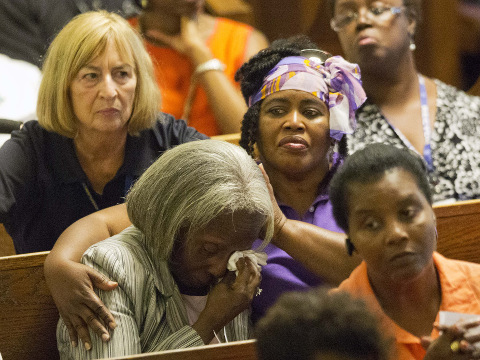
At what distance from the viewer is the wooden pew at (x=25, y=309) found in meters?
1.74

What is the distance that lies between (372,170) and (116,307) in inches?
23.6

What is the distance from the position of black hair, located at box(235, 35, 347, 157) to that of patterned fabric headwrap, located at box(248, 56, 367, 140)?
0.08 ft

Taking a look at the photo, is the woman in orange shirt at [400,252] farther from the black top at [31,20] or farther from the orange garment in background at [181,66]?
the black top at [31,20]

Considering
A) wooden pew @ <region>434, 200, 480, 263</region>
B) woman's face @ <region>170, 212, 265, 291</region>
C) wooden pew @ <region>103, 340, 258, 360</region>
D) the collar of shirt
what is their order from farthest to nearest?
the collar of shirt < wooden pew @ <region>434, 200, 480, 263</region> < woman's face @ <region>170, 212, 265, 291</region> < wooden pew @ <region>103, 340, 258, 360</region>

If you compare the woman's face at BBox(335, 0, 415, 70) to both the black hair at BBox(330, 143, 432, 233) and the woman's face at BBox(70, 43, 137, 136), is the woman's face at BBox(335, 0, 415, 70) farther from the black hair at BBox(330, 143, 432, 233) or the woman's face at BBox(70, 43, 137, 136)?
the black hair at BBox(330, 143, 432, 233)

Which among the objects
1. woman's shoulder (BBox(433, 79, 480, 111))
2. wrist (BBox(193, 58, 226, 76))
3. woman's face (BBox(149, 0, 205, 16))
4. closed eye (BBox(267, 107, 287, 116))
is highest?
woman's face (BBox(149, 0, 205, 16))

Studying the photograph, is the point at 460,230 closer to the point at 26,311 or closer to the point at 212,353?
the point at 212,353

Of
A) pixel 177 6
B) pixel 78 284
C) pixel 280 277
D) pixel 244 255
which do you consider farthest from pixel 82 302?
pixel 177 6

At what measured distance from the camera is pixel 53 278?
1.62 metres

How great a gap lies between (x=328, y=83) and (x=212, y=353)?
0.96 m

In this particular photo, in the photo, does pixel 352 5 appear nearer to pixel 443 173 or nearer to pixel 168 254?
pixel 443 173

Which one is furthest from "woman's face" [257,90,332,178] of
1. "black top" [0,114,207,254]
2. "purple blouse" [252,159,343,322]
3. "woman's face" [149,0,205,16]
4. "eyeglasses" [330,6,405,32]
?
"woman's face" [149,0,205,16]

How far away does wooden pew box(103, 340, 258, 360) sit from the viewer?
130 centimetres

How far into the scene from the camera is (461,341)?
1172 mm
